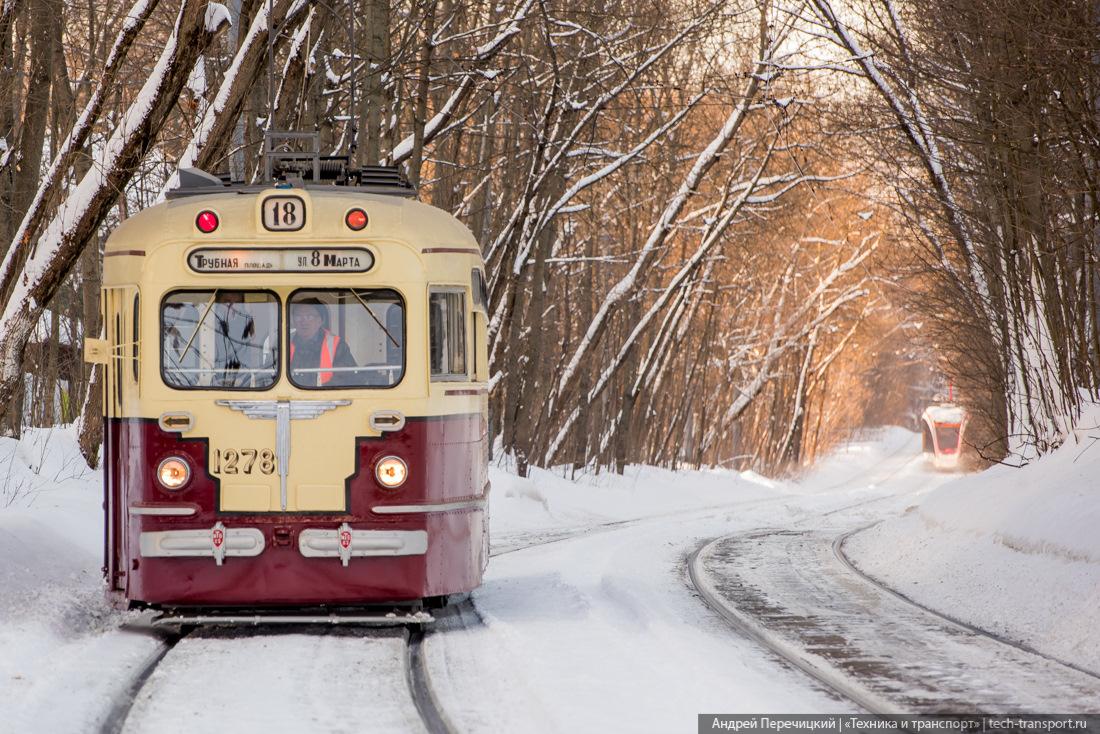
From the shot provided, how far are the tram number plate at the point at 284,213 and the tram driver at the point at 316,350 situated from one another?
18.8 inches

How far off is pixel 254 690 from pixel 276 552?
4.99ft

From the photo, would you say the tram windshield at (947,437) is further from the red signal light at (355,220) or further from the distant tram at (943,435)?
the red signal light at (355,220)

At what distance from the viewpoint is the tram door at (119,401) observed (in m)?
7.39

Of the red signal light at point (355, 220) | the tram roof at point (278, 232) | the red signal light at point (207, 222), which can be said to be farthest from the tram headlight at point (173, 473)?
the red signal light at point (355, 220)

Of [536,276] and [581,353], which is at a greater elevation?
[536,276]

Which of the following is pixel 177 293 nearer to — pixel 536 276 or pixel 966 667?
pixel 966 667

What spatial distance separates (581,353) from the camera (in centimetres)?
2588

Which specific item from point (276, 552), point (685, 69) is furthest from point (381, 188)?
point (685, 69)

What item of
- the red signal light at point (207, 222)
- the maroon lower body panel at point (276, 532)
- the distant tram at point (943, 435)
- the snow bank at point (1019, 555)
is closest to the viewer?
the maroon lower body panel at point (276, 532)

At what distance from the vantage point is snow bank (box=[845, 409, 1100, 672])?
26.7 feet

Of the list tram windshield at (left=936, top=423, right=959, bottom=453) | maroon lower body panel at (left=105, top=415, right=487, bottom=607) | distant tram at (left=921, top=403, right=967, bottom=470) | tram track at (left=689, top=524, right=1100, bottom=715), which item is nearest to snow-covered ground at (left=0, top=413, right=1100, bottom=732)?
tram track at (left=689, top=524, right=1100, bottom=715)

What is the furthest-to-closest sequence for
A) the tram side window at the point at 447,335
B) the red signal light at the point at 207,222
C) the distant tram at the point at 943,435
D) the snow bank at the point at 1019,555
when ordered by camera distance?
1. the distant tram at the point at 943,435
2. the snow bank at the point at 1019,555
3. the tram side window at the point at 447,335
4. the red signal light at the point at 207,222

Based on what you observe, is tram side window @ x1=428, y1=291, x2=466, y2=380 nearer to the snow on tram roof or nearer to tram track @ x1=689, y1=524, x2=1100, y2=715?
tram track @ x1=689, y1=524, x2=1100, y2=715

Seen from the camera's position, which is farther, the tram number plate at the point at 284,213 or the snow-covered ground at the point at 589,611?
the tram number plate at the point at 284,213
